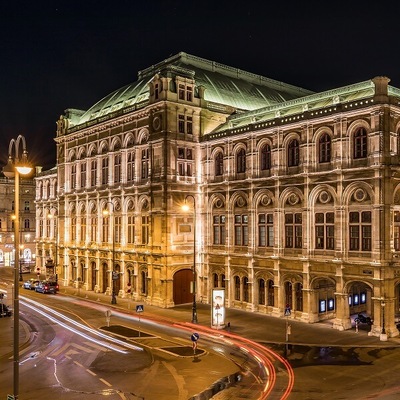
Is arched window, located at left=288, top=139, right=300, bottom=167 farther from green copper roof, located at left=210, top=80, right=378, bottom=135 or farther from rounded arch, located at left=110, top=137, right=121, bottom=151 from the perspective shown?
rounded arch, located at left=110, top=137, right=121, bottom=151

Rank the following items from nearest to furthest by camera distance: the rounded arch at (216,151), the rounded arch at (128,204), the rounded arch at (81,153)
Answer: the rounded arch at (216,151) < the rounded arch at (128,204) < the rounded arch at (81,153)

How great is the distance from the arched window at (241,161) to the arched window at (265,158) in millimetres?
2298

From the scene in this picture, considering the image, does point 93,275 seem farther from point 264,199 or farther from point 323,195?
point 323,195

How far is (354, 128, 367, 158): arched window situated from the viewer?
37531 mm

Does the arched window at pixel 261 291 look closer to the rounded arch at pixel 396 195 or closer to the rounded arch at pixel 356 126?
the rounded arch at pixel 396 195

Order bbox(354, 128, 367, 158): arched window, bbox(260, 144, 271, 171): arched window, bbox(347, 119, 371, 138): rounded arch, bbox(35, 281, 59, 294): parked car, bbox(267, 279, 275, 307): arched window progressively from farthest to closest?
bbox(35, 281, 59, 294): parked car < bbox(260, 144, 271, 171): arched window < bbox(267, 279, 275, 307): arched window < bbox(354, 128, 367, 158): arched window < bbox(347, 119, 371, 138): rounded arch

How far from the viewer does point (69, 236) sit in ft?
218

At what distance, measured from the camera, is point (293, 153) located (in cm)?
4303

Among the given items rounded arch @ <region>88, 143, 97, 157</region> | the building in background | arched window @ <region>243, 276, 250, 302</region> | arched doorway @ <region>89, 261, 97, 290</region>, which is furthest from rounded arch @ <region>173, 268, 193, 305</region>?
the building in background

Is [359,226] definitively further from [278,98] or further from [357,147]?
[278,98]

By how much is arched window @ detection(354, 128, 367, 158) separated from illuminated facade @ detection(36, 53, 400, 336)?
0.28ft

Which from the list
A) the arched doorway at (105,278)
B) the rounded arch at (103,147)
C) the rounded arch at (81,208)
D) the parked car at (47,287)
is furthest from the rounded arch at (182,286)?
the rounded arch at (81,208)

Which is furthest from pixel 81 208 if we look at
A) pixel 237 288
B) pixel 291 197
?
pixel 291 197

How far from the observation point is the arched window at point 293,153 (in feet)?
140
